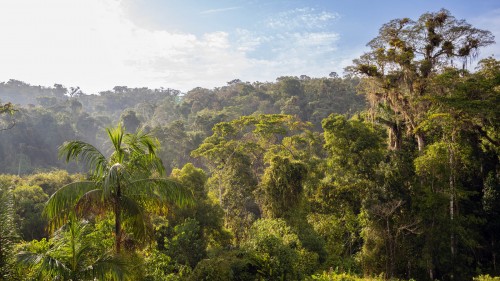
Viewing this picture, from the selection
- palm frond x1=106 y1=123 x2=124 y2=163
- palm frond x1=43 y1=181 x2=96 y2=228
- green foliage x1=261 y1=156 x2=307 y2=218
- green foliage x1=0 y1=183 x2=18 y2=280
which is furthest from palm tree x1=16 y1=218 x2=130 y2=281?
green foliage x1=261 y1=156 x2=307 y2=218

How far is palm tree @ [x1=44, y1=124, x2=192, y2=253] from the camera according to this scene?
5.99 metres

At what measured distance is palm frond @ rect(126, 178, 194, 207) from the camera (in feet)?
21.0

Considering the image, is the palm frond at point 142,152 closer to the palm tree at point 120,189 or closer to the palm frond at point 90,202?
the palm tree at point 120,189

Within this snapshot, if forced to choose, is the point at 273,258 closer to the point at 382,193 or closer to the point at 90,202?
the point at 90,202

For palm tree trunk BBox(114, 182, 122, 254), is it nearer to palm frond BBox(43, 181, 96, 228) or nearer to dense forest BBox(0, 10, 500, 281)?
palm frond BBox(43, 181, 96, 228)

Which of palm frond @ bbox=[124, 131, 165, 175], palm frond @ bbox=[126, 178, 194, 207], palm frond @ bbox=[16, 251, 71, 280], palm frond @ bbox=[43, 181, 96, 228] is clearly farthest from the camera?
palm frond @ bbox=[124, 131, 165, 175]

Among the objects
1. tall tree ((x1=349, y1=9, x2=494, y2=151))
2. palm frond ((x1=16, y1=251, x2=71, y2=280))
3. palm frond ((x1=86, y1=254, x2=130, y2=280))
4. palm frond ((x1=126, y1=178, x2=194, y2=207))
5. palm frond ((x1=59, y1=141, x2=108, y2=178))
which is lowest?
palm frond ((x1=86, y1=254, x2=130, y2=280))

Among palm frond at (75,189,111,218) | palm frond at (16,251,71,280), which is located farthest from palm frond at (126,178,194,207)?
palm frond at (16,251,71,280)

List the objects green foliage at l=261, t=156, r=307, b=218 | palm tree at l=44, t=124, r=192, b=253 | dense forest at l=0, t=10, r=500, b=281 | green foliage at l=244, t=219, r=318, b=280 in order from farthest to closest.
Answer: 1. green foliage at l=261, t=156, r=307, b=218
2. dense forest at l=0, t=10, r=500, b=281
3. green foliage at l=244, t=219, r=318, b=280
4. palm tree at l=44, t=124, r=192, b=253

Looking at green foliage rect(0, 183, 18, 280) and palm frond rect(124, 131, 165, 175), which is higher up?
palm frond rect(124, 131, 165, 175)

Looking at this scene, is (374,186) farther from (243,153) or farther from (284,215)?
(243,153)

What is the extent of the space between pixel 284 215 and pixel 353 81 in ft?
138

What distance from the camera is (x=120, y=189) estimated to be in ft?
20.6

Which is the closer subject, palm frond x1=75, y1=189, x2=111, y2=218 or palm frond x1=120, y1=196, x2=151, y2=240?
palm frond x1=75, y1=189, x2=111, y2=218
